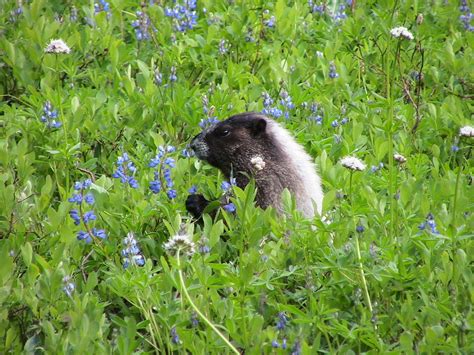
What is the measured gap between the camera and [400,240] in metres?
5.70

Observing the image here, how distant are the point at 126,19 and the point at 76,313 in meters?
5.04

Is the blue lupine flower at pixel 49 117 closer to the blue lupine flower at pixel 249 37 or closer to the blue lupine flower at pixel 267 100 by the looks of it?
the blue lupine flower at pixel 267 100

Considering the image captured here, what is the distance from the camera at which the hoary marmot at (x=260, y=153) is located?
681cm

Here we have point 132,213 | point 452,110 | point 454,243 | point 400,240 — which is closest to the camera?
point 454,243

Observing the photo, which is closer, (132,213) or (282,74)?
(132,213)

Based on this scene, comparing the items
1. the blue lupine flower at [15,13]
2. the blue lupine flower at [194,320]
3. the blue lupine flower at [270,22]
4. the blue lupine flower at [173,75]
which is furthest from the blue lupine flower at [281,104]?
the blue lupine flower at [194,320]

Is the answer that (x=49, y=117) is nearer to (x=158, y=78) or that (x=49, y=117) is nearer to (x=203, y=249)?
(x=158, y=78)

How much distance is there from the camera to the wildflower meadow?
16.6 feet

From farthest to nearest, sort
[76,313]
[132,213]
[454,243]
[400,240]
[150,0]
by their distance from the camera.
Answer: [150,0]
[132,213]
[400,240]
[454,243]
[76,313]

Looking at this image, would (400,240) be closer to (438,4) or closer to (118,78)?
(118,78)

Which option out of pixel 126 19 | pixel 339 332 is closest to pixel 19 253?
pixel 339 332

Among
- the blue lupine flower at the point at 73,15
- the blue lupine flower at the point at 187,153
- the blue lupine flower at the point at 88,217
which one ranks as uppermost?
the blue lupine flower at the point at 88,217

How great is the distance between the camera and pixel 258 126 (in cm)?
702

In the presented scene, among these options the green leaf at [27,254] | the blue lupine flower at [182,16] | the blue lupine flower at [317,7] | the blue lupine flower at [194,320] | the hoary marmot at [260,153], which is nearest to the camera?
the blue lupine flower at [194,320]
